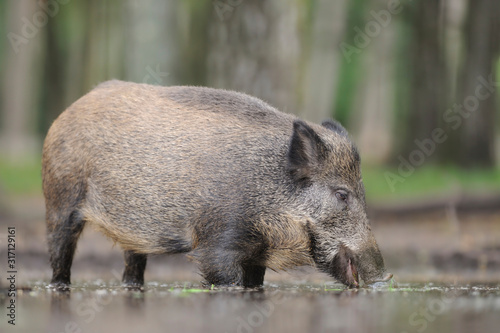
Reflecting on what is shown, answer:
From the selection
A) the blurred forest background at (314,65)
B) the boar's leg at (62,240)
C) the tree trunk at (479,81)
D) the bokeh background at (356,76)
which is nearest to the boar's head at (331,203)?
the boar's leg at (62,240)

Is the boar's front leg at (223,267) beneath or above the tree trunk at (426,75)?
beneath

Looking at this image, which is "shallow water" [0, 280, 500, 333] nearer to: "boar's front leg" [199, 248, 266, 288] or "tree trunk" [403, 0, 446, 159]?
"boar's front leg" [199, 248, 266, 288]

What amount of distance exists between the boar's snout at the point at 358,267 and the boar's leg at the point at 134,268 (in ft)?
7.59

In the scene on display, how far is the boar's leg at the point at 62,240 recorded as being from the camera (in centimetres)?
874

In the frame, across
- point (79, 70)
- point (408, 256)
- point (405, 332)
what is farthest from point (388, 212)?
point (79, 70)

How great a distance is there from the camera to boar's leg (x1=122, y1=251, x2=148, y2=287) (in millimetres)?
9219

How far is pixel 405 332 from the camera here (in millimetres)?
5176

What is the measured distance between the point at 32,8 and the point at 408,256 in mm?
17892

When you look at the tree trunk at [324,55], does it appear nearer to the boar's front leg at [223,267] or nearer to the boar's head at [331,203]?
the boar's head at [331,203]

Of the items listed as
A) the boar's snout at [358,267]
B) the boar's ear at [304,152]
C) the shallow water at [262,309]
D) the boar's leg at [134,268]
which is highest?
the boar's ear at [304,152]

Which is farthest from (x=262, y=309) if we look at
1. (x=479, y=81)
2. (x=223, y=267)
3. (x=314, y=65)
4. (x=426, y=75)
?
(x=314, y=65)

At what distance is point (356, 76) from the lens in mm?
39062

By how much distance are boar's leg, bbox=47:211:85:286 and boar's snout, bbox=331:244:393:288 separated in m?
2.66

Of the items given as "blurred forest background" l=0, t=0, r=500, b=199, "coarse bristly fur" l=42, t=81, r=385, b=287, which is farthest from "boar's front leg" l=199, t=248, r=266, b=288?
"blurred forest background" l=0, t=0, r=500, b=199
